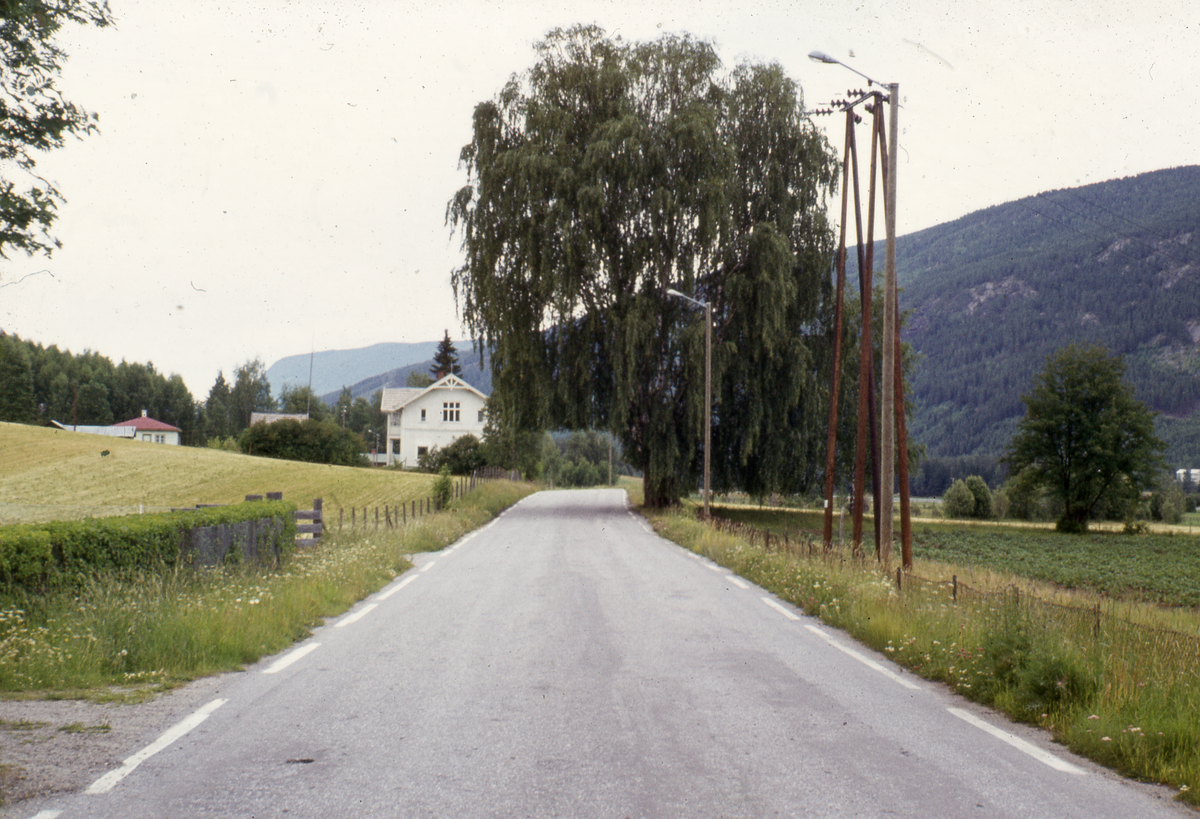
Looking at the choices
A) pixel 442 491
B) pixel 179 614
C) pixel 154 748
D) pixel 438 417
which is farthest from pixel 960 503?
pixel 154 748

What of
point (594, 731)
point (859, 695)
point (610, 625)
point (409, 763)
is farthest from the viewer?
point (610, 625)

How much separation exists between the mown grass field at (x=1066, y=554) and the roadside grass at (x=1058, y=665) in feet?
25.6

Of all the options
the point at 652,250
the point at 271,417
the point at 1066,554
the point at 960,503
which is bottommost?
the point at 1066,554

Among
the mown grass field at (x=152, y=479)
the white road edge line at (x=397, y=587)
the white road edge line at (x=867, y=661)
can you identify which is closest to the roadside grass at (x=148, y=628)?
the white road edge line at (x=397, y=587)

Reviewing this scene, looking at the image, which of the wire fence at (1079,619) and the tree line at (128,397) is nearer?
the wire fence at (1079,619)

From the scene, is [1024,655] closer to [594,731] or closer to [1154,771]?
[1154,771]

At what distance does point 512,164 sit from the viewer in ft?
106

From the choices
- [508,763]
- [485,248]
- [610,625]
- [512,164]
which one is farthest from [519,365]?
[508,763]

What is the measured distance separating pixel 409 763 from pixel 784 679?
11.4 ft

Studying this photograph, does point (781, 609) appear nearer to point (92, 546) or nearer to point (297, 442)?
point (92, 546)

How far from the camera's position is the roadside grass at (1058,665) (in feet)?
17.6

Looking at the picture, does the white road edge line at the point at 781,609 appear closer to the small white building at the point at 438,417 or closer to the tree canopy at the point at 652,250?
the tree canopy at the point at 652,250

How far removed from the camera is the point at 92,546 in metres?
9.00

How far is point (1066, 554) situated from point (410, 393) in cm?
7986
